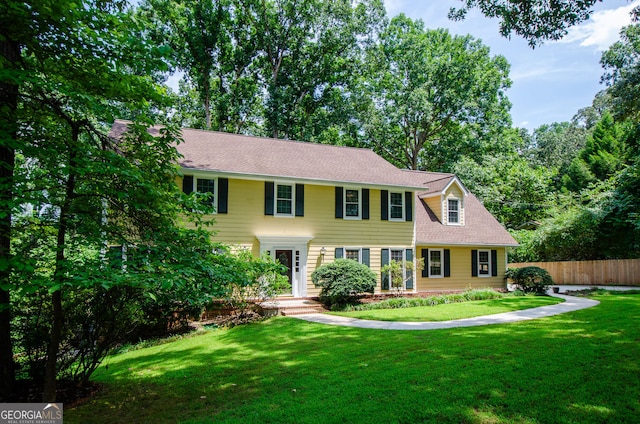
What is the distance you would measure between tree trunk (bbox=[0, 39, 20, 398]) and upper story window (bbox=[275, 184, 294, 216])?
1132 cm

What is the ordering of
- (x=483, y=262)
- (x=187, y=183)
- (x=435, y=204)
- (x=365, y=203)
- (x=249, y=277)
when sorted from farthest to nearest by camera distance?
1. (x=435, y=204)
2. (x=483, y=262)
3. (x=365, y=203)
4. (x=187, y=183)
5. (x=249, y=277)

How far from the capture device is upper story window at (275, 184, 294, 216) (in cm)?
1633

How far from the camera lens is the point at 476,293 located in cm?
1714

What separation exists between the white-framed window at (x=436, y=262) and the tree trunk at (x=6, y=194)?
1669 centimetres

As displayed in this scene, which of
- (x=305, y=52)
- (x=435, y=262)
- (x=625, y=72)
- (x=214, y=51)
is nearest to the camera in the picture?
(x=435, y=262)

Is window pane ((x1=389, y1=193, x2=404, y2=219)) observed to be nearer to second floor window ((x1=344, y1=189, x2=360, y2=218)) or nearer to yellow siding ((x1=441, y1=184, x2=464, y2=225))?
second floor window ((x1=344, y1=189, x2=360, y2=218))

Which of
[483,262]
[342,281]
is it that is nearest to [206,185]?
[342,281]

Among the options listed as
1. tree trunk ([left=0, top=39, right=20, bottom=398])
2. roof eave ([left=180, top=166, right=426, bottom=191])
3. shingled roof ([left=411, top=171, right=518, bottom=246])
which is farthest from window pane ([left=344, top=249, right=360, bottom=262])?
tree trunk ([left=0, top=39, right=20, bottom=398])

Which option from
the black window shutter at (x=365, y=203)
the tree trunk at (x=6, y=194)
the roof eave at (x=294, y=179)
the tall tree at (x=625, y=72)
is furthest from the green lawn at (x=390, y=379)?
the tall tree at (x=625, y=72)

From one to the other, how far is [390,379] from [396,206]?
43.1ft

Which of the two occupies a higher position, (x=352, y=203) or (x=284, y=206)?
(x=352, y=203)

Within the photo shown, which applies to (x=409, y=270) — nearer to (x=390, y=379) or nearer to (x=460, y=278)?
(x=460, y=278)

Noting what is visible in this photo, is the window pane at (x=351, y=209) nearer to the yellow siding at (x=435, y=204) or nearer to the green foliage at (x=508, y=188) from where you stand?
the yellow siding at (x=435, y=204)

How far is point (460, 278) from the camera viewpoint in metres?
19.5
